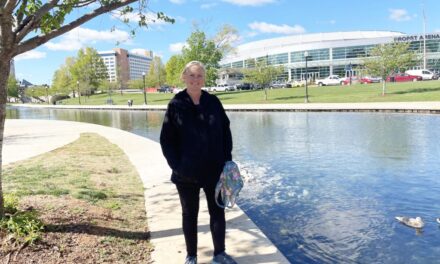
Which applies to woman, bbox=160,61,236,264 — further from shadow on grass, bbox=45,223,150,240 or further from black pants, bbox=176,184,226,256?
shadow on grass, bbox=45,223,150,240

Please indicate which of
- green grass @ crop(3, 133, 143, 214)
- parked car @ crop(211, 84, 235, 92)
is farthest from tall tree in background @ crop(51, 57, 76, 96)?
green grass @ crop(3, 133, 143, 214)

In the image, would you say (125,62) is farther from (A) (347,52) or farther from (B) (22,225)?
(B) (22,225)

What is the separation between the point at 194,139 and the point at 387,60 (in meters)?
34.3

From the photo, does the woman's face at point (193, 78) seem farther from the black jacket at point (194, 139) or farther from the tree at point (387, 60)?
the tree at point (387, 60)

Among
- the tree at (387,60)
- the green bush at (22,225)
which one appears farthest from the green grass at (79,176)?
the tree at (387,60)

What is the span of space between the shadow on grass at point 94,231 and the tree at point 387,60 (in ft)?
109

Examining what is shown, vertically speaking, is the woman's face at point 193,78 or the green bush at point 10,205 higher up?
the woman's face at point 193,78

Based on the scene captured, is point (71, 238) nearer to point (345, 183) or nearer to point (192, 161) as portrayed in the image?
point (192, 161)

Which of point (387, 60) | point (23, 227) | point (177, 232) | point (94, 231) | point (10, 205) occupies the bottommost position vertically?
point (177, 232)

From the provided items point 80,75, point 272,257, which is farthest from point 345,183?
point 80,75

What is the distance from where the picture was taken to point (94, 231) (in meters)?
4.58

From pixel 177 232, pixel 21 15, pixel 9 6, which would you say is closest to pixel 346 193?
pixel 177 232

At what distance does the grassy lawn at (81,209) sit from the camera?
4.02 m

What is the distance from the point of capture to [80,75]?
8619cm
